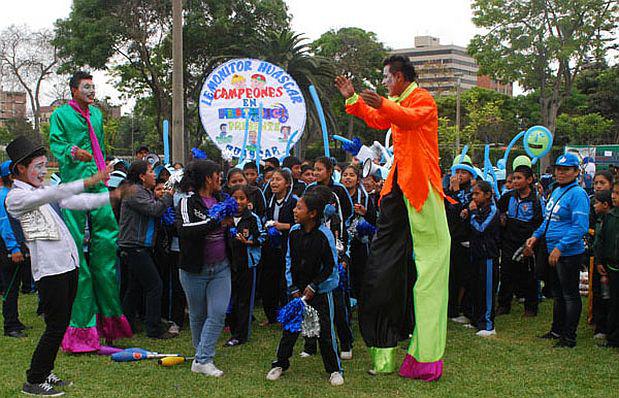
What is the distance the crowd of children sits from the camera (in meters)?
4.87

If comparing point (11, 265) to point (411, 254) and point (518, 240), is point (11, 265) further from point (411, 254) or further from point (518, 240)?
point (518, 240)

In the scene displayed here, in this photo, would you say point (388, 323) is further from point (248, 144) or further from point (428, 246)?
point (248, 144)

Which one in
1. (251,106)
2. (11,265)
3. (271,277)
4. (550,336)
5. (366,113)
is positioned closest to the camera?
(366,113)

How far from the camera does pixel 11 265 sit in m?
6.69

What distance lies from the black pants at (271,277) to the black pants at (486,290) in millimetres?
2052

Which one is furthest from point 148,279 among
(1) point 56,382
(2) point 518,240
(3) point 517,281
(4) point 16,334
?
(3) point 517,281

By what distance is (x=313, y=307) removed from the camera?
4871 mm

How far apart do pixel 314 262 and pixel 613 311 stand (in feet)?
9.94

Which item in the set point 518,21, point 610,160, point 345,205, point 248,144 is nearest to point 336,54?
point 518,21

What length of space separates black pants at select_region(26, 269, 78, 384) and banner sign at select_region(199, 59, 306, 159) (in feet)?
17.9

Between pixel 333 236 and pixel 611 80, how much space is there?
36175 mm

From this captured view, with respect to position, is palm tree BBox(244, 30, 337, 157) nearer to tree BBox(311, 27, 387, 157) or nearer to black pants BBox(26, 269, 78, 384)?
tree BBox(311, 27, 387, 157)

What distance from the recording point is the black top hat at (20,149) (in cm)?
450

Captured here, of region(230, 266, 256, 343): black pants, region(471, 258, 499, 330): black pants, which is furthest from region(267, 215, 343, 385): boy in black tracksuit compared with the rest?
region(471, 258, 499, 330): black pants
